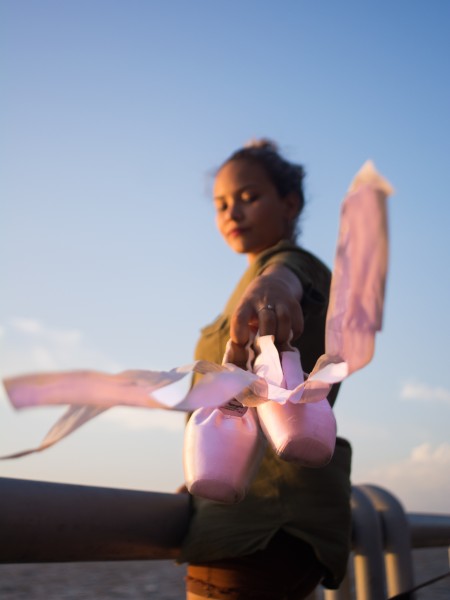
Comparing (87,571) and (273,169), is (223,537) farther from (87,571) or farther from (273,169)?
(273,169)

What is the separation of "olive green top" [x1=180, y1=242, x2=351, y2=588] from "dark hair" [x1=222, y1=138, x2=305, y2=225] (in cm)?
30

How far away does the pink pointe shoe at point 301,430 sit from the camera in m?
0.66

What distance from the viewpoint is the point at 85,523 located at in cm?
100

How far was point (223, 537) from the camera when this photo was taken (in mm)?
1098

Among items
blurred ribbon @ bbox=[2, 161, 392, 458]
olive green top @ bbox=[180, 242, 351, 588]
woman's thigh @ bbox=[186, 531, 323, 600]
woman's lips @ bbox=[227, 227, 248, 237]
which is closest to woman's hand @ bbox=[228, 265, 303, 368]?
blurred ribbon @ bbox=[2, 161, 392, 458]

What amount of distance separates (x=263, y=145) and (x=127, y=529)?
0.89 meters

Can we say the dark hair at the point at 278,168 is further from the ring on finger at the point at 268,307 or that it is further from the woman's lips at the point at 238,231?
the ring on finger at the point at 268,307

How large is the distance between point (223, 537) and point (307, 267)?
1.35ft

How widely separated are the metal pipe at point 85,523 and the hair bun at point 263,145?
29.1 inches

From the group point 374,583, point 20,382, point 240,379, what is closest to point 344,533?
point 374,583

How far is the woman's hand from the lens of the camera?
764 mm

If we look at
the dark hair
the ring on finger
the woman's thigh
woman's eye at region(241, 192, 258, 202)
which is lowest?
the woman's thigh

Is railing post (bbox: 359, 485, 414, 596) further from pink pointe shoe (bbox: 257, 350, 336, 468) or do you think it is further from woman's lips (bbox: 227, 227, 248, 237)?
pink pointe shoe (bbox: 257, 350, 336, 468)

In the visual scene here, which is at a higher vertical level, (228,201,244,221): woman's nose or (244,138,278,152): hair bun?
(244,138,278,152): hair bun
